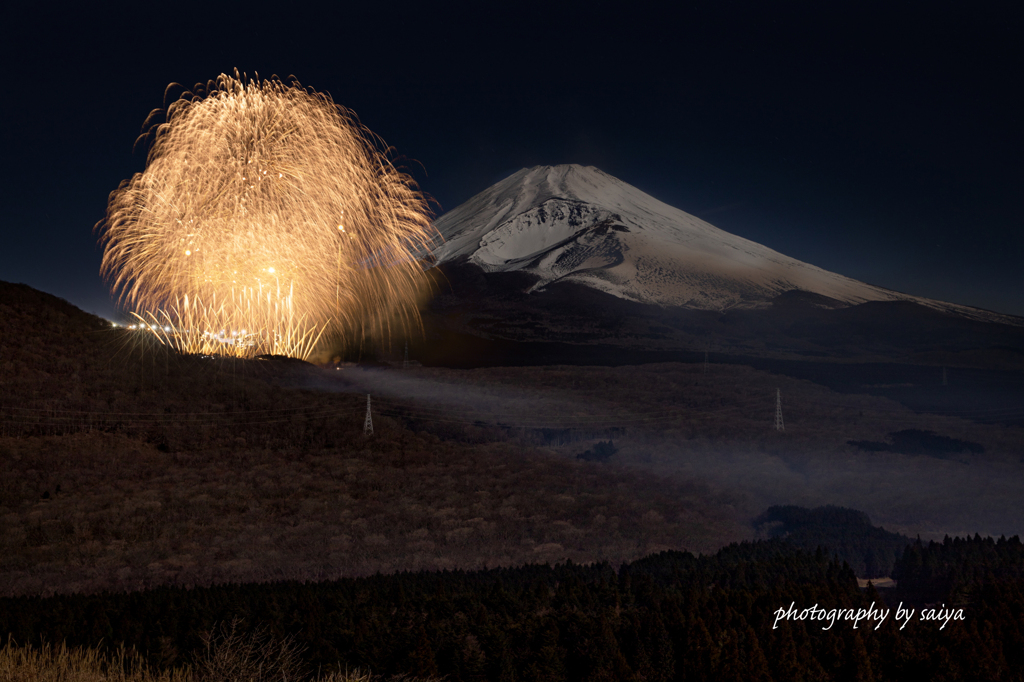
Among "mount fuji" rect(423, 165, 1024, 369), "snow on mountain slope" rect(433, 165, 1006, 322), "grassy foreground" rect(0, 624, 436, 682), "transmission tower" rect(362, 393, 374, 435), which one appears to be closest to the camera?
"grassy foreground" rect(0, 624, 436, 682)

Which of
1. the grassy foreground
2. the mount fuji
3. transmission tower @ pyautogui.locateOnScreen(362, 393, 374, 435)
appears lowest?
the grassy foreground

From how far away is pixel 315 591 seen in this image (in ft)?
31.4

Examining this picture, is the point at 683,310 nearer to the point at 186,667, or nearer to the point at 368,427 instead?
the point at 368,427

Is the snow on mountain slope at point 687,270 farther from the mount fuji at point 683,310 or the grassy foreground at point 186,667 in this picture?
the grassy foreground at point 186,667

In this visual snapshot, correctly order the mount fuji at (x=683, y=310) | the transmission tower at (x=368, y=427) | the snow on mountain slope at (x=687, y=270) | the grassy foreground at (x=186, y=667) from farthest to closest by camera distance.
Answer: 1. the snow on mountain slope at (x=687, y=270)
2. the mount fuji at (x=683, y=310)
3. the transmission tower at (x=368, y=427)
4. the grassy foreground at (x=186, y=667)

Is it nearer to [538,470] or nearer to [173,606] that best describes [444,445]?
[538,470]

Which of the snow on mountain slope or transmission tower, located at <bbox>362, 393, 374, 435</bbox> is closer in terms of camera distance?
transmission tower, located at <bbox>362, 393, 374, 435</bbox>

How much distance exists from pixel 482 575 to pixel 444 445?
1243 cm

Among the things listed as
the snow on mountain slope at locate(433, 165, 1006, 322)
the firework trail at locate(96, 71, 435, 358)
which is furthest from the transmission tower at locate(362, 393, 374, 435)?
the snow on mountain slope at locate(433, 165, 1006, 322)

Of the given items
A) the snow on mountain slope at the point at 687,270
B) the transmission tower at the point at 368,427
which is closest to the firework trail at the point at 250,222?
the transmission tower at the point at 368,427

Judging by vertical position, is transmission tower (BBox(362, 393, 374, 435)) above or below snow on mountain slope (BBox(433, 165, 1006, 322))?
below

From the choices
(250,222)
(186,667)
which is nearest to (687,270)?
(250,222)

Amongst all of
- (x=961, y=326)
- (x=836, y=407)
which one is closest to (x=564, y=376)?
(x=836, y=407)

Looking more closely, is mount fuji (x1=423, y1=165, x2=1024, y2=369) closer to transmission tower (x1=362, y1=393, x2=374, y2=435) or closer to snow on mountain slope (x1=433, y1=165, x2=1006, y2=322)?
snow on mountain slope (x1=433, y1=165, x2=1006, y2=322)
